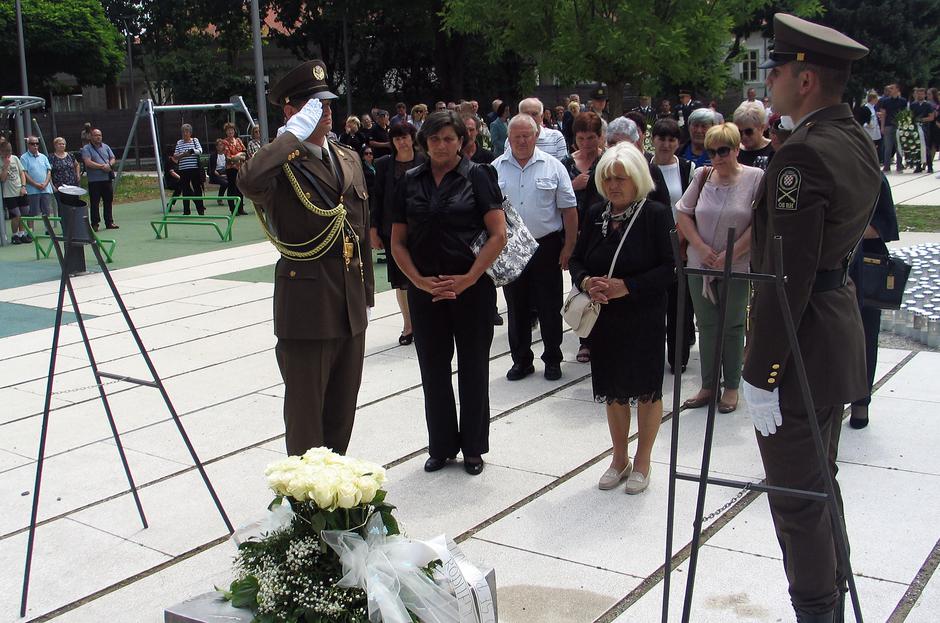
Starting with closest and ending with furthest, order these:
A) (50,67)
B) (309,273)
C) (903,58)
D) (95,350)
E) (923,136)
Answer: (309,273)
(95,350)
(923,136)
(50,67)
(903,58)

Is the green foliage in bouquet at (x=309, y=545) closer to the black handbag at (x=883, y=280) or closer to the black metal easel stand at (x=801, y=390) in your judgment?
the black metal easel stand at (x=801, y=390)

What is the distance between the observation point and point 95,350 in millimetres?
8391

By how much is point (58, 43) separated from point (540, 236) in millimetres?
31479

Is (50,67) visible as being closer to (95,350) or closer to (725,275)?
(95,350)

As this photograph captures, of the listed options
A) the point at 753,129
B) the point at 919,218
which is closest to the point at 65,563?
the point at 753,129

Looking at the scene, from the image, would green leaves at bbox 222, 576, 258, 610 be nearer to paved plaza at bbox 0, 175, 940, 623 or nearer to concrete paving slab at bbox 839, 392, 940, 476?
paved plaza at bbox 0, 175, 940, 623

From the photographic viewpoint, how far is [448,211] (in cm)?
515

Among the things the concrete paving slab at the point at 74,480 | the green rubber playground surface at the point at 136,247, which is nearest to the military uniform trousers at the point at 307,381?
the concrete paving slab at the point at 74,480

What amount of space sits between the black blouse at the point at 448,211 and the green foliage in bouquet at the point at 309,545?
228 cm

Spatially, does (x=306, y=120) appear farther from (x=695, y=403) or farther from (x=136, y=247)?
(x=136, y=247)

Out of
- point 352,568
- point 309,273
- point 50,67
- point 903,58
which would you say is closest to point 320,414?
point 309,273

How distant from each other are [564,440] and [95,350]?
182 inches

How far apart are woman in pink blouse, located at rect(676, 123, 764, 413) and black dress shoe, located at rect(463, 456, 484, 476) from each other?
1.54m

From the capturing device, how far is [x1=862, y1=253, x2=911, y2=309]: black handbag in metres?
5.29
